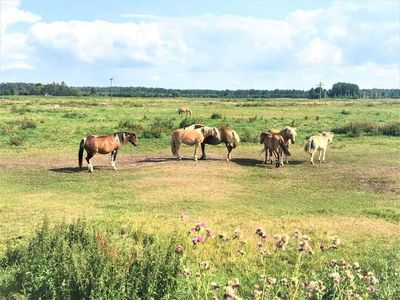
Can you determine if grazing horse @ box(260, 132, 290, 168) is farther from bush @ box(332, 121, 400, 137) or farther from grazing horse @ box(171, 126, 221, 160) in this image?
bush @ box(332, 121, 400, 137)

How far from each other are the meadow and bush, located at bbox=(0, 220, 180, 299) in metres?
0.02

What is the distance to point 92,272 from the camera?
626 cm

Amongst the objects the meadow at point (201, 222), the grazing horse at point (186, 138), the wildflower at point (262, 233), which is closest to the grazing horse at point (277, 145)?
the meadow at point (201, 222)

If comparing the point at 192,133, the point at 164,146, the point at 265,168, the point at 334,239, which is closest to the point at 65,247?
the point at 334,239

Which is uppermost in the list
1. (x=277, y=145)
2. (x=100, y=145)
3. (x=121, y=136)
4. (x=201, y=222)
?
(x=201, y=222)

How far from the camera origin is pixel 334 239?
5.02 meters

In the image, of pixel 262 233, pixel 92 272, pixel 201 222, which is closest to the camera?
pixel 262 233

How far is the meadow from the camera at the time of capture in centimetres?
611

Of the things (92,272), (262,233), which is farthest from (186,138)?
(262,233)

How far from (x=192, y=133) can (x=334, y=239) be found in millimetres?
15538

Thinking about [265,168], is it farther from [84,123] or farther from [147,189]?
[84,123]

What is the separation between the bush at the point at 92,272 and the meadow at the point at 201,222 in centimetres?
2

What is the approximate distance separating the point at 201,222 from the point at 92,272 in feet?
4.97

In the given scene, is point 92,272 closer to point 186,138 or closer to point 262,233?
point 262,233
